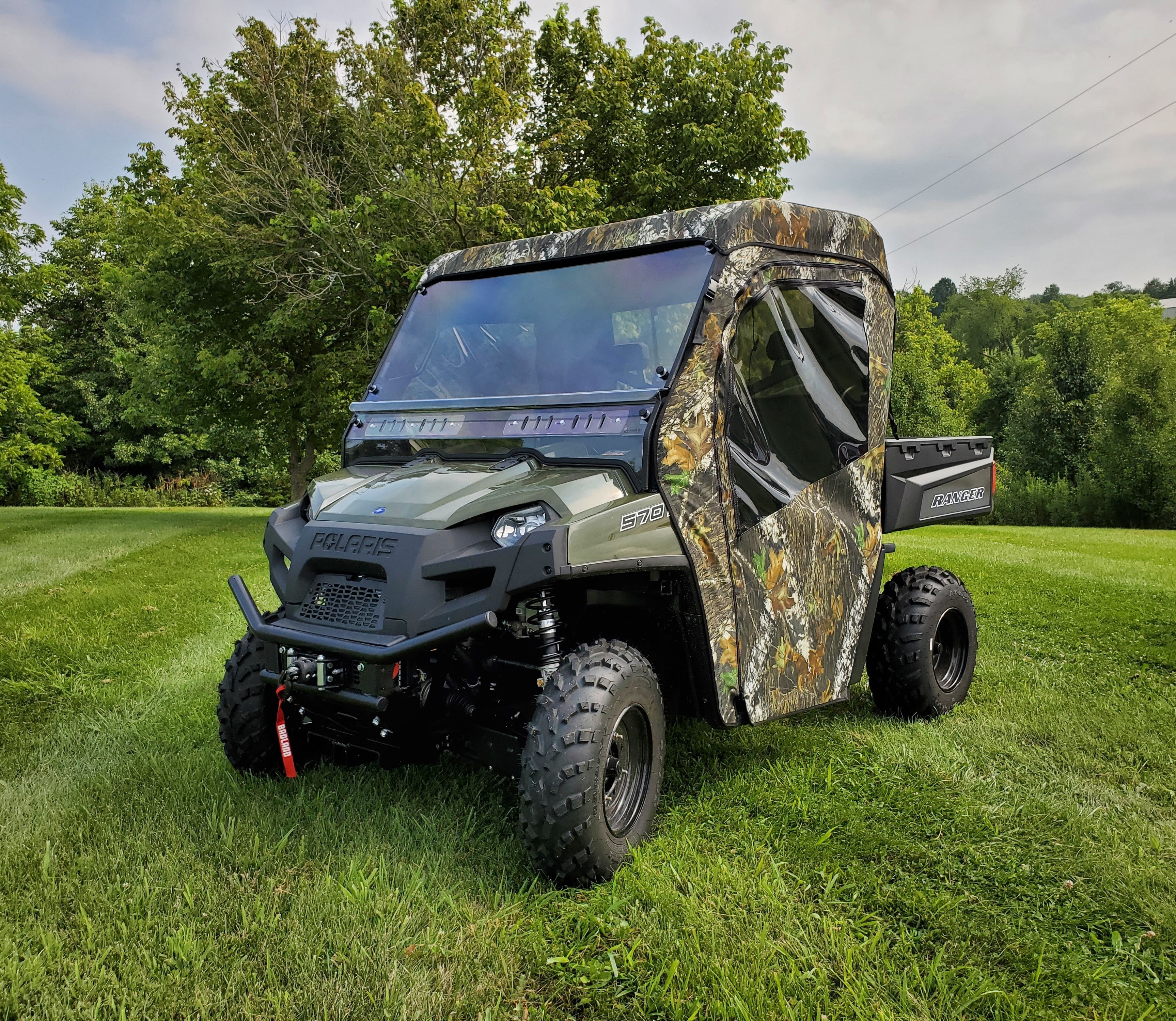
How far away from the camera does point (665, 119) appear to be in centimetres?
1867

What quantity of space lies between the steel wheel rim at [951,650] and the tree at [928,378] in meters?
42.6

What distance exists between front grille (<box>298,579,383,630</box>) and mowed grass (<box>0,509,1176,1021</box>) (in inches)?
32.0

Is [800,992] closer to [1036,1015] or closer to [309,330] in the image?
[1036,1015]

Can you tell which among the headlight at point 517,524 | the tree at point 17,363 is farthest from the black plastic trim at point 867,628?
the tree at point 17,363

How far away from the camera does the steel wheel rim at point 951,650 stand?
17.0ft

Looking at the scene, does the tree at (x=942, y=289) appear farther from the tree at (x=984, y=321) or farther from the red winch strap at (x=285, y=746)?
the red winch strap at (x=285, y=746)

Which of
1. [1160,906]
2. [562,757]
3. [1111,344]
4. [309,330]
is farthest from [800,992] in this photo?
[1111,344]

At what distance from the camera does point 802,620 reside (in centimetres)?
395

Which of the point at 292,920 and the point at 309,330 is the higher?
the point at 309,330

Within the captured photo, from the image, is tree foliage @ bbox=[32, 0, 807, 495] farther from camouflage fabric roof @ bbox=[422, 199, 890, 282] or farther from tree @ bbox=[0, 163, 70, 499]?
camouflage fabric roof @ bbox=[422, 199, 890, 282]

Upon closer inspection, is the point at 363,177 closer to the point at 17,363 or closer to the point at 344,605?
the point at 17,363

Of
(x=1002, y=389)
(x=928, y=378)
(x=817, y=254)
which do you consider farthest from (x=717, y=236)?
(x=928, y=378)

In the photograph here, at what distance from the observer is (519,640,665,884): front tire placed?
2.92 metres

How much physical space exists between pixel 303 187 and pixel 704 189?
26.0 feet
